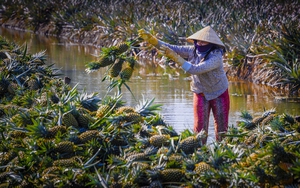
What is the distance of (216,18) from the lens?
23609 millimetres

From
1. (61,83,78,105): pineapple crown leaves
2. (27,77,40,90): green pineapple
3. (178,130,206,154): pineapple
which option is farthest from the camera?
(27,77,40,90): green pineapple

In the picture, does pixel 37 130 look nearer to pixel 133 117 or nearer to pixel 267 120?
pixel 133 117

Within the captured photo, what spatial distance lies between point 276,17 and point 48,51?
788cm

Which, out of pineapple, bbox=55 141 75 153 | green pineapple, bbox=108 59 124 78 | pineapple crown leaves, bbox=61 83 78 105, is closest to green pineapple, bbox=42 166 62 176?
pineapple, bbox=55 141 75 153

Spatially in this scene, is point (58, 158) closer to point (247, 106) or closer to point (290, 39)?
point (247, 106)

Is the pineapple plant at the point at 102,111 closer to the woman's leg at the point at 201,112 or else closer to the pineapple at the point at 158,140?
the pineapple at the point at 158,140

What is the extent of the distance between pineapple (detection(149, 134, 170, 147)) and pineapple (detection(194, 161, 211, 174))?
78 centimetres

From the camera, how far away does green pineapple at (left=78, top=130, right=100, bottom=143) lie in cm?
790

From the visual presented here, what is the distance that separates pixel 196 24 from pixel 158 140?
15.1 m

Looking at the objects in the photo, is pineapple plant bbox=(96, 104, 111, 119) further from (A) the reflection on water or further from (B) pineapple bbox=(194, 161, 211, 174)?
(A) the reflection on water

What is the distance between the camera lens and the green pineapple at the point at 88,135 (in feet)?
25.9

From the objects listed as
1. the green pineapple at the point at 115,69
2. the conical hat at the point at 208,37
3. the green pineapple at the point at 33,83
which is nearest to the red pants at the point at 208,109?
the conical hat at the point at 208,37

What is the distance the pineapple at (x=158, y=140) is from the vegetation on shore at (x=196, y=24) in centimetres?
654

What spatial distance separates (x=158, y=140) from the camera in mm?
7723
